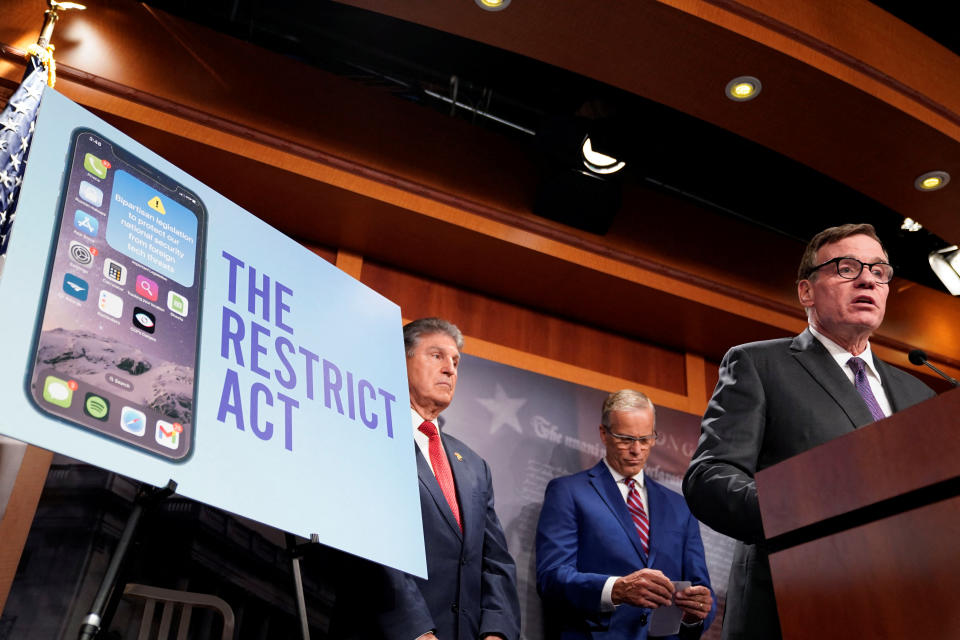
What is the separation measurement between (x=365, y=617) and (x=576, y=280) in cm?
229

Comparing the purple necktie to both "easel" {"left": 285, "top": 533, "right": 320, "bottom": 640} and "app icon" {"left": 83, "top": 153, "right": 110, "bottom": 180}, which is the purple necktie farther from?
"app icon" {"left": 83, "top": 153, "right": 110, "bottom": 180}

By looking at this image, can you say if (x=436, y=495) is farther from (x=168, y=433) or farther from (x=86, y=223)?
(x=86, y=223)

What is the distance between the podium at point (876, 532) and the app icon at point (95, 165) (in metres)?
1.20

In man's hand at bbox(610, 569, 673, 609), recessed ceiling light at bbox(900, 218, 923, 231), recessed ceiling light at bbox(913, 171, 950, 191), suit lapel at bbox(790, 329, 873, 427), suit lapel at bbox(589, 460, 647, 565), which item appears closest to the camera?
suit lapel at bbox(790, 329, 873, 427)

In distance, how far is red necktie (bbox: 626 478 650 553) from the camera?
122 inches

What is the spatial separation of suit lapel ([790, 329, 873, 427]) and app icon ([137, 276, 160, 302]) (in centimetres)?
130

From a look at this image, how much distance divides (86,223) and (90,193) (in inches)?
2.6

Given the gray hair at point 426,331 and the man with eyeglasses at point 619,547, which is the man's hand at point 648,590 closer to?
the man with eyeglasses at point 619,547

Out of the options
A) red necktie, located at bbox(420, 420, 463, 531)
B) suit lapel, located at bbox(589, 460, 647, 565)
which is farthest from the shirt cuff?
red necktie, located at bbox(420, 420, 463, 531)

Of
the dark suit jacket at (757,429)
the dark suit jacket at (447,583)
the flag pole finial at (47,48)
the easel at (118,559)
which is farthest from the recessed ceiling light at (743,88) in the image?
Result: the easel at (118,559)

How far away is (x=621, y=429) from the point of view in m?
3.31

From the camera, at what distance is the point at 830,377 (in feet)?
6.09

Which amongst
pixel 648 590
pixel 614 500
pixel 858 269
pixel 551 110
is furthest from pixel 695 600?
pixel 551 110

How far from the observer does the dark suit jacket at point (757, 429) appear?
1591mm
